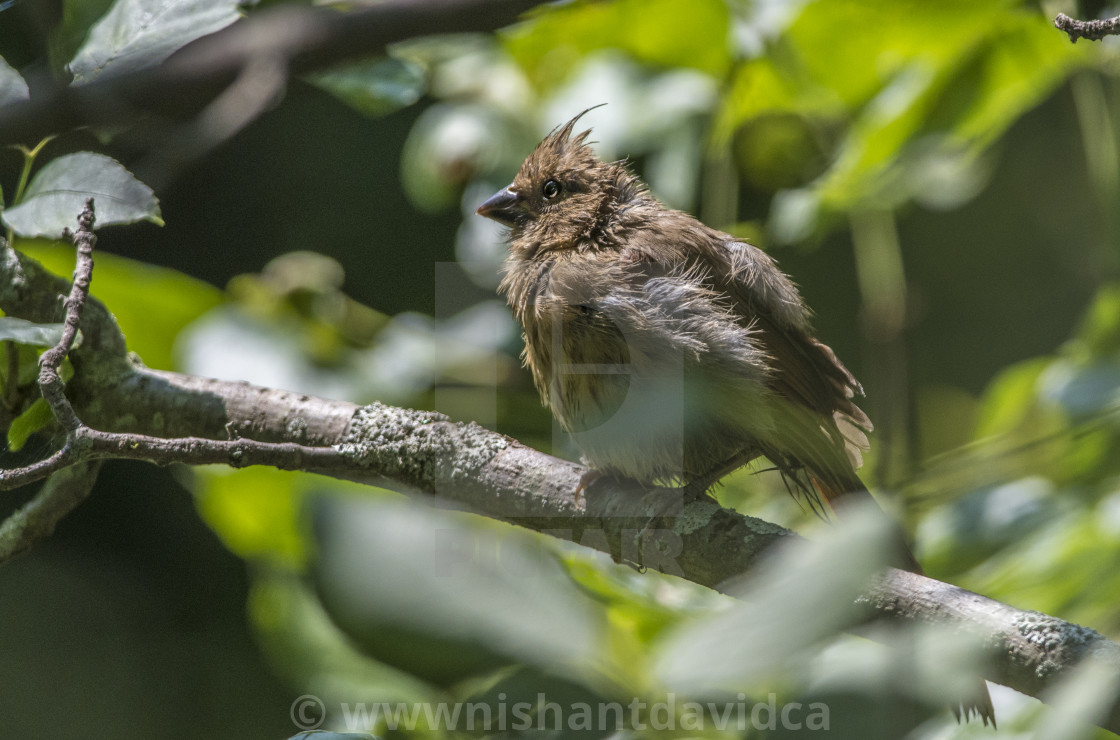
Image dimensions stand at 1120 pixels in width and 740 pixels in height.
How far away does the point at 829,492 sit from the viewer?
226 cm

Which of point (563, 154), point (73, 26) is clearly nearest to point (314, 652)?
point (73, 26)

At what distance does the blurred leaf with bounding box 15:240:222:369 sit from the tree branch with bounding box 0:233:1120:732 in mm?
497

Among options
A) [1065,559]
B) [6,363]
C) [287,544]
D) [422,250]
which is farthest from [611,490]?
[422,250]

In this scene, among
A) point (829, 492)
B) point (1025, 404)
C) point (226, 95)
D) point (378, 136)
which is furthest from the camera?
point (378, 136)

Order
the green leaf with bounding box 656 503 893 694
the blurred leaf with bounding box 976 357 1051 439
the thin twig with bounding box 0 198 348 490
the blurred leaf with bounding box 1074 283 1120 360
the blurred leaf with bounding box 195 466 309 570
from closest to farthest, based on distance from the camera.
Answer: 1. the green leaf with bounding box 656 503 893 694
2. the thin twig with bounding box 0 198 348 490
3. the blurred leaf with bounding box 195 466 309 570
4. the blurred leaf with bounding box 1074 283 1120 360
5. the blurred leaf with bounding box 976 357 1051 439

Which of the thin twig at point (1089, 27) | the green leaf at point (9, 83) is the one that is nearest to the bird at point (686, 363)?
the thin twig at point (1089, 27)

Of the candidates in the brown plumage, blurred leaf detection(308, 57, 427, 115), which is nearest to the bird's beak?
the brown plumage

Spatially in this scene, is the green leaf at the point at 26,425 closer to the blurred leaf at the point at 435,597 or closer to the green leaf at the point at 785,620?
the blurred leaf at the point at 435,597

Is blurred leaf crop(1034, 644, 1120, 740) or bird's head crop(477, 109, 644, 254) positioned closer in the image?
blurred leaf crop(1034, 644, 1120, 740)

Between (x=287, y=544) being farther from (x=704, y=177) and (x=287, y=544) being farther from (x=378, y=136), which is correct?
(x=378, y=136)

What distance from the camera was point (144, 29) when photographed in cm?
172

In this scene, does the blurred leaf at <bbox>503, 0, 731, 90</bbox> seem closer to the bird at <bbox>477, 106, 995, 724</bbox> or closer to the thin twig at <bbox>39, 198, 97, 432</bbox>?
the bird at <bbox>477, 106, 995, 724</bbox>

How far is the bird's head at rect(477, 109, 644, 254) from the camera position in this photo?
257 cm

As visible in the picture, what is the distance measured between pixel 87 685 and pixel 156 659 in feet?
1.11
